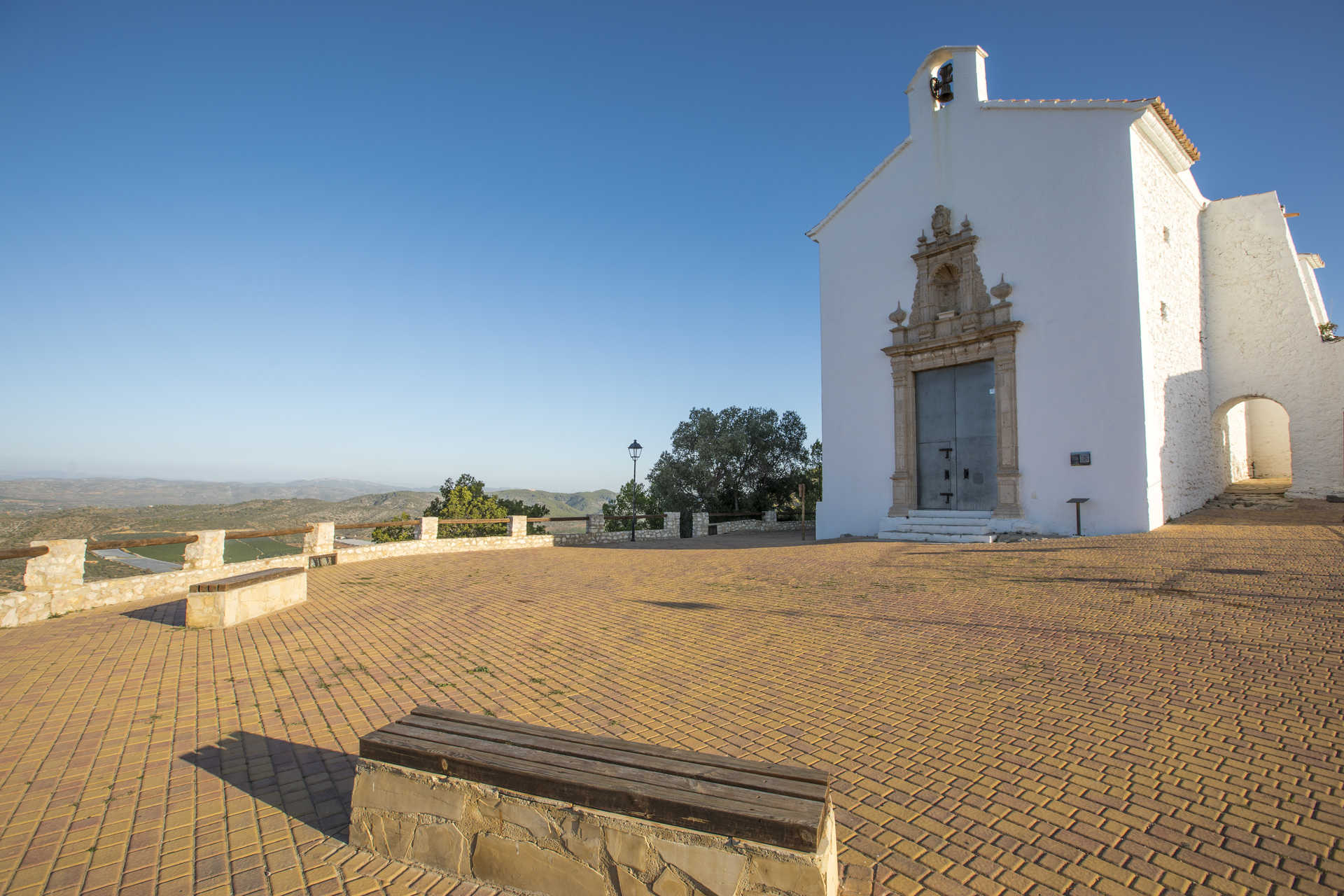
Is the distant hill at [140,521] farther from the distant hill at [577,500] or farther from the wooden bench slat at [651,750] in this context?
the distant hill at [577,500]

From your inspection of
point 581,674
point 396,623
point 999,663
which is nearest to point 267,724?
point 581,674

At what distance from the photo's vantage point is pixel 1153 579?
837cm

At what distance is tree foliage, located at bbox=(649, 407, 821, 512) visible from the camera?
90.0 ft

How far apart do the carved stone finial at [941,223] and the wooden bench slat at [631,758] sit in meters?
17.1

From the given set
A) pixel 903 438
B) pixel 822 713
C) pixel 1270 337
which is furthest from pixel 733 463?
pixel 822 713

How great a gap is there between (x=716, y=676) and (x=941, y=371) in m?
13.9

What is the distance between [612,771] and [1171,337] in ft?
58.5

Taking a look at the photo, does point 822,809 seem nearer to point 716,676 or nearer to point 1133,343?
point 716,676

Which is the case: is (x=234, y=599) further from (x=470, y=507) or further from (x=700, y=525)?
(x=470, y=507)

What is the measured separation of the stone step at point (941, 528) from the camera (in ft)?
48.3

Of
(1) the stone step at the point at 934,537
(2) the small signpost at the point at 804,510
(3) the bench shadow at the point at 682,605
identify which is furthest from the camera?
(2) the small signpost at the point at 804,510

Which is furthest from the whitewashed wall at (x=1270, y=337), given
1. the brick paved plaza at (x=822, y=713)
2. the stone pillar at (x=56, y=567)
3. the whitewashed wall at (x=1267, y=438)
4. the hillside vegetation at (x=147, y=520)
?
the stone pillar at (x=56, y=567)

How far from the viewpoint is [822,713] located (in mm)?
4406

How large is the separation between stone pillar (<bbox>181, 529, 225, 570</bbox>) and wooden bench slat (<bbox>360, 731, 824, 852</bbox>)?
922 centimetres
